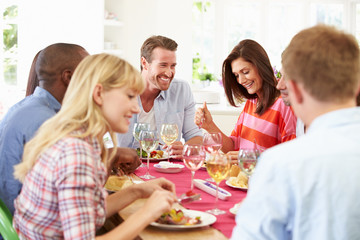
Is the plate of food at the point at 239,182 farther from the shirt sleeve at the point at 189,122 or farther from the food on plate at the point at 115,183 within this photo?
the shirt sleeve at the point at 189,122

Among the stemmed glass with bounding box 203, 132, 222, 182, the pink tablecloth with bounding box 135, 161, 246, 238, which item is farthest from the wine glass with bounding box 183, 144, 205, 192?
the stemmed glass with bounding box 203, 132, 222, 182

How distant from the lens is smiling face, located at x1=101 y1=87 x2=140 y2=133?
1481 mm

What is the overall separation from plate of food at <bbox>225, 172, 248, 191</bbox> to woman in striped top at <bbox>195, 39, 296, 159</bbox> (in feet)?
2.76

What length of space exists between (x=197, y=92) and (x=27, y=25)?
2462 mm

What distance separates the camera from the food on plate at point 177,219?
58.9 inches

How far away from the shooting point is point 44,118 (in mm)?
1885

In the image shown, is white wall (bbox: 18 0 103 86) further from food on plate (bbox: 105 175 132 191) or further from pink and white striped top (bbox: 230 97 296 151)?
food on plate (bbox: 105 175 132 191)

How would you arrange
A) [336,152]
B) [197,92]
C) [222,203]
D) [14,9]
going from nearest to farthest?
[336,152] < [222,203] < [197,92] < [14,9]

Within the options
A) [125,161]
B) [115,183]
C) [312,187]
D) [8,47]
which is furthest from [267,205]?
[8,47]

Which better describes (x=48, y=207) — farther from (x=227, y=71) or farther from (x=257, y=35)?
(x=257, y=35)

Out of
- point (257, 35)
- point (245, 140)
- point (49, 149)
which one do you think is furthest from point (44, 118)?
point (257, 35)

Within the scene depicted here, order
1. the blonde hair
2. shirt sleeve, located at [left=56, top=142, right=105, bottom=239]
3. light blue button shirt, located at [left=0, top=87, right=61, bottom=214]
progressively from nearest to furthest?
shirt sleeve, located at [left=56, top=142, right=105, bottom=239], the blonde hair, light blue button shirt, located at [left=0, top=87, right=61, bottom=214]

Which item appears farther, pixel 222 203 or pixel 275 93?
pixel 275 93

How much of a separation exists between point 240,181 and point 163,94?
153 centimetres
